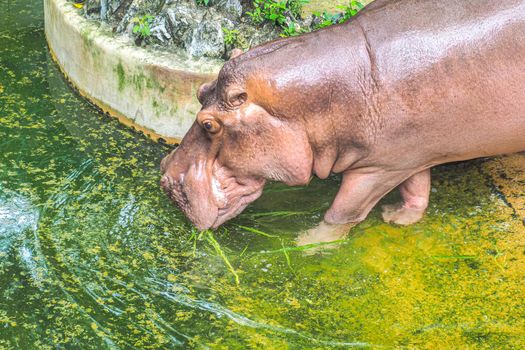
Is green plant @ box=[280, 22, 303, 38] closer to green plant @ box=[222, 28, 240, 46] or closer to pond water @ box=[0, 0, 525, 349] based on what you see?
green plant @ box=[222, 28, 240, 46]

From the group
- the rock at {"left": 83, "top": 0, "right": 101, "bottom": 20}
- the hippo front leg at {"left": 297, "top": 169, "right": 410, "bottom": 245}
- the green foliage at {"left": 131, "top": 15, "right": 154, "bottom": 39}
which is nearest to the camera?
the hippo front leg at {"left": 297, "top": 169, "right": 410, "bottom": 245}

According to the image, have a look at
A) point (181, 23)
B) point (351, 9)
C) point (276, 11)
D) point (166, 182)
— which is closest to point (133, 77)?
point (181, 23)

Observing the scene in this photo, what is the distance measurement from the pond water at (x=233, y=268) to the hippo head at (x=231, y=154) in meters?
0.28

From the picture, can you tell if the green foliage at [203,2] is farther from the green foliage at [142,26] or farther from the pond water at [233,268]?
the pond water at [233,268]

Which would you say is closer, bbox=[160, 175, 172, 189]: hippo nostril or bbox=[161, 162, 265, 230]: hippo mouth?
bbox=[161, 162, 265, 230]: hippo mouth

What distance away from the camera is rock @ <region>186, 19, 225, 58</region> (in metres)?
5.36

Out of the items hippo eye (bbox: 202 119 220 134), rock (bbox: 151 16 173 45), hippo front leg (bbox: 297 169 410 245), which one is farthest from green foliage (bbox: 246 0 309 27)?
hippo eye (bbox: 202 119 220 134)

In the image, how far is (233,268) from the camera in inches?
173

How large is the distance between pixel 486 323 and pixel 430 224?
0.83 meters

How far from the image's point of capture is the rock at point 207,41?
536 cm

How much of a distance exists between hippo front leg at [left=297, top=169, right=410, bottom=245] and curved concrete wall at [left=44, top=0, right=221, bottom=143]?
3.88 ft

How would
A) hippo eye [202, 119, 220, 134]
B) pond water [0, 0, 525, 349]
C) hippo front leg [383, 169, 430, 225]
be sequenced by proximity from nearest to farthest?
pond water [0, 0, 525, 349]
hippo eye [202, 119, 220, 134]
hippo front leg [383, 169, 430, 225]

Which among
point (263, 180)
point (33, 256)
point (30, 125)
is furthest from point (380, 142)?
point (30, 125)

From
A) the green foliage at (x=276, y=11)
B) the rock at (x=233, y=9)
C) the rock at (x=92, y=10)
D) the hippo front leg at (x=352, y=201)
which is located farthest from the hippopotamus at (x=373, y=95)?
the rock at (x=92, y=10)
